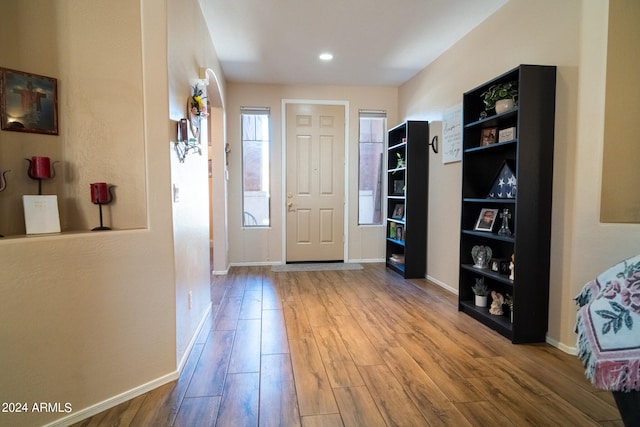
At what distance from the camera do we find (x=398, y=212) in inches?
177

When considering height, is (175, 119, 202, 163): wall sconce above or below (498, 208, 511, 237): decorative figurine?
above

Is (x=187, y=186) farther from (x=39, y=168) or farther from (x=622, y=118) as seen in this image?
(x=622, y=118)

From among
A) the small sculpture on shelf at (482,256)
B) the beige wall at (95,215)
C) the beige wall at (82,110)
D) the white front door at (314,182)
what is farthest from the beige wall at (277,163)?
the beige wall at (82,110)

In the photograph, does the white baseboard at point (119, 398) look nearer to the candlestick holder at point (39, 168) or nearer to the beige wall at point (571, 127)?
the candlestick holder at point (39, 168)

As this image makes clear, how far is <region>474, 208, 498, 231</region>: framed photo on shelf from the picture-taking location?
2.68 meters

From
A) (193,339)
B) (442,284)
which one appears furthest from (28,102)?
(442,284)

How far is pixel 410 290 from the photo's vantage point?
11.7 feet

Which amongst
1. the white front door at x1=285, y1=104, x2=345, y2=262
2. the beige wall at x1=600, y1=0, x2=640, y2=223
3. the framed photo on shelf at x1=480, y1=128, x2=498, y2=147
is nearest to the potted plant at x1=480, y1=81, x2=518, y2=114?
the framed photo on shelf at x1=480, y1=128, x2=498, y2=147

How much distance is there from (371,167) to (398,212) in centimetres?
85

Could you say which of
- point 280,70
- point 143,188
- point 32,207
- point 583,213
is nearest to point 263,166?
point 280,70

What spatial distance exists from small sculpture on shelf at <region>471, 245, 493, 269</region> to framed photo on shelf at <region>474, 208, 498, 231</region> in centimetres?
17

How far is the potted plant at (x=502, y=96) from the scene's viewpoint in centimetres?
238

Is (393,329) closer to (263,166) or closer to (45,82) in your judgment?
(45,82)

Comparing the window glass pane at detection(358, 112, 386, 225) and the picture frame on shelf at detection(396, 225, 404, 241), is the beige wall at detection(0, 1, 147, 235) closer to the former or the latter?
the picture frame on shelf at detection(396, 225, 404, 241)
